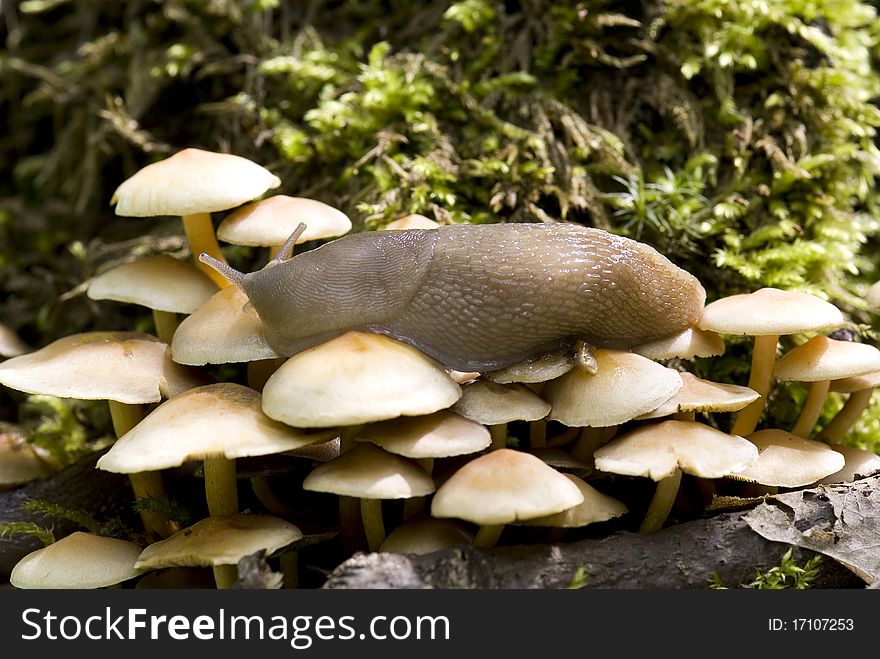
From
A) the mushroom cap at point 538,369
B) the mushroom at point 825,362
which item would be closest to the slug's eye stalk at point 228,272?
the mushroom cap at point 538,369

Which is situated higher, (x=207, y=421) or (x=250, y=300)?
(x=250, y=300)

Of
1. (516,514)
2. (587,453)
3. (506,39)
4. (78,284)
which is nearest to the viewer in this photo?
(516,514)

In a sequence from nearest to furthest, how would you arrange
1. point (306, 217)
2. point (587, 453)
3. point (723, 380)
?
point (587, 453), point (306, 217), point (723, 380)

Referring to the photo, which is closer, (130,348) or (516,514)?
(516,514)

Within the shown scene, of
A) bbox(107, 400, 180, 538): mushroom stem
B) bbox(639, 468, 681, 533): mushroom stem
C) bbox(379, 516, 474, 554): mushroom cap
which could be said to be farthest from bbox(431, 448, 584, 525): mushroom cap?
bbox(107, 400, 180, 538): mushroom stem

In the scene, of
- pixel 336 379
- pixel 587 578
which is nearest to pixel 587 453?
pixel 587 578

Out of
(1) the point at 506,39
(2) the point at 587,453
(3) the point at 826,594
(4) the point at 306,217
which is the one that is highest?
(1) the point at 506,39

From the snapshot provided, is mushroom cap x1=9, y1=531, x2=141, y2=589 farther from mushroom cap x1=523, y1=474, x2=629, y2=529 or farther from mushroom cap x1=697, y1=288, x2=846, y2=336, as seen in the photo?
mushroom cap x1=697, y1=288, x2=846, y2=336

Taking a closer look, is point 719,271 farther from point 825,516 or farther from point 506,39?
point 506,39
